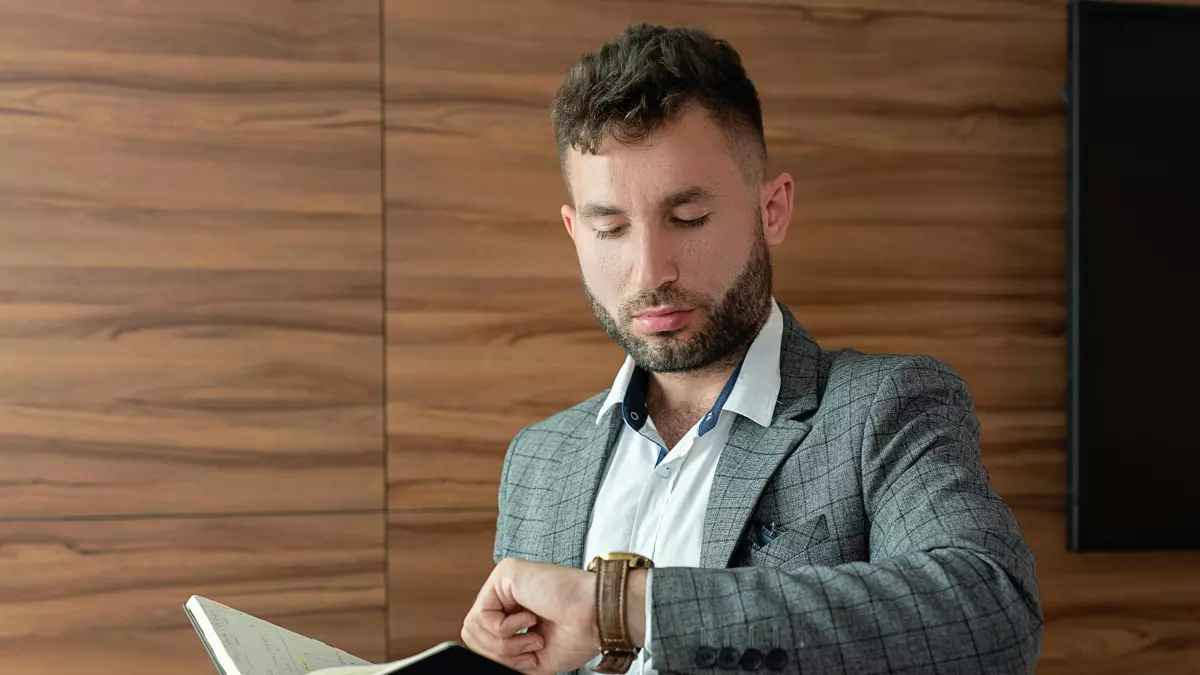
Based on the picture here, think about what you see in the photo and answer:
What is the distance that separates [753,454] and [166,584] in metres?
Answer: 1.32

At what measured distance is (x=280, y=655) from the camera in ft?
3.82

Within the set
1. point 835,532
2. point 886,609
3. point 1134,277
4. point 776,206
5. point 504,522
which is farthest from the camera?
point 1134,277

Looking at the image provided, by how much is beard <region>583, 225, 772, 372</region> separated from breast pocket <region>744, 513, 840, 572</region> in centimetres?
26

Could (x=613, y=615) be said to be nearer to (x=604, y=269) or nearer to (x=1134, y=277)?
(x=604, y=269)

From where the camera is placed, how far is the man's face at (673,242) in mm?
1346

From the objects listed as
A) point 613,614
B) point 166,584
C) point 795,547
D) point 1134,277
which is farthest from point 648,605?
point 1134,277

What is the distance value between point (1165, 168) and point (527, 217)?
1344 millimetres

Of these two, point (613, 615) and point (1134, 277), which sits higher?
point (1134, 277)

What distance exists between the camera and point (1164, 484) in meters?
2.27

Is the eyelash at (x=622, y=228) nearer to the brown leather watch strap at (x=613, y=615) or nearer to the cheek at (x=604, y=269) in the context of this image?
the cheek at (x=604, y=269)

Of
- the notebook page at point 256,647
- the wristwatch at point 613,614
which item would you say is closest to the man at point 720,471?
the wristwatch at point 613,614

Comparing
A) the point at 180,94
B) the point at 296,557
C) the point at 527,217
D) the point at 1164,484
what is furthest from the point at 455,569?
the point at 1164,484

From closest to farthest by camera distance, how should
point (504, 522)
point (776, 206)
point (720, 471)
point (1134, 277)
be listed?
point (720, 471) < point (776, 206) < point (504, 522) < point (1134, 277)

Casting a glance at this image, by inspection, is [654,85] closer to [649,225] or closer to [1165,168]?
[649,225]
